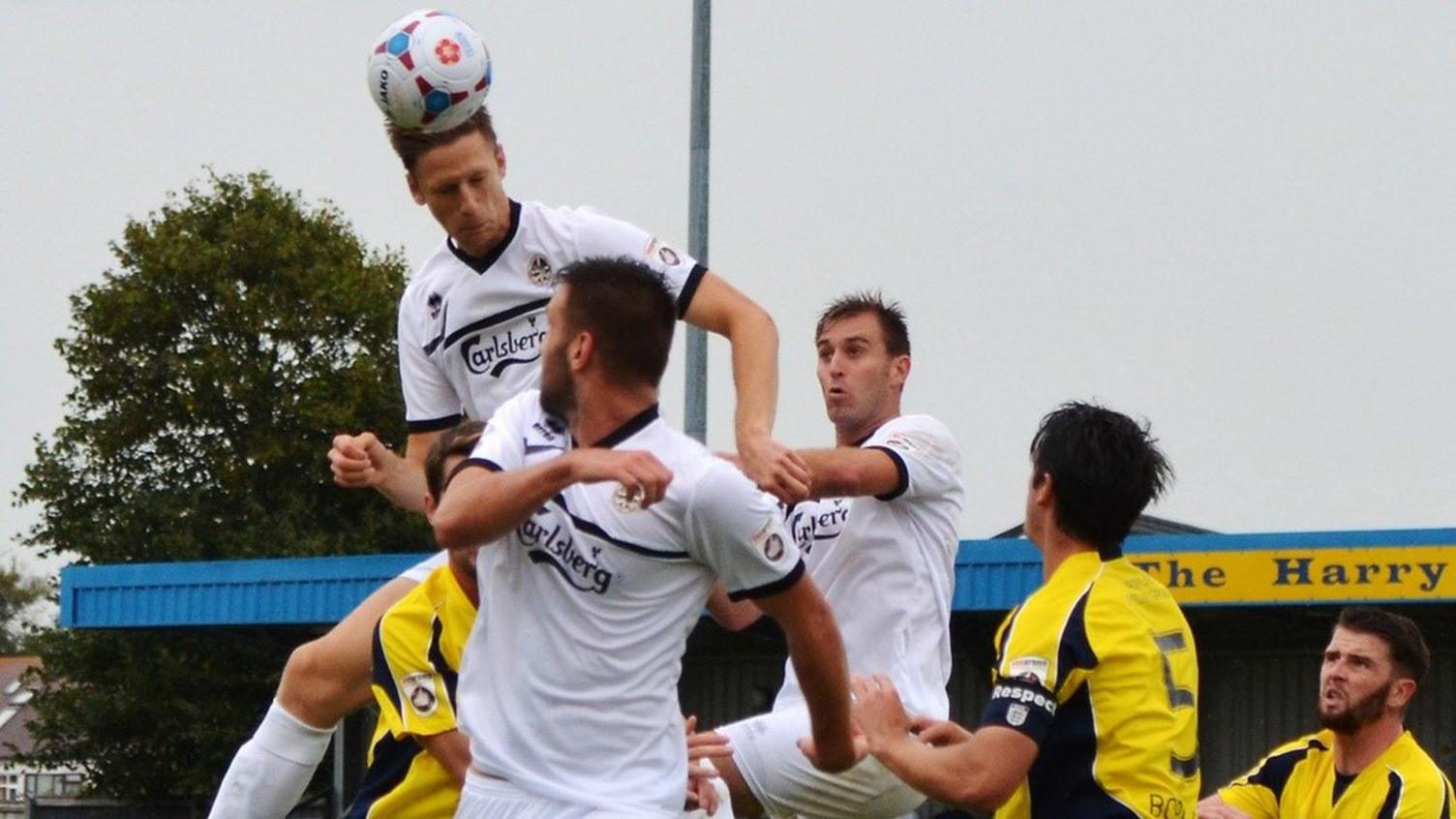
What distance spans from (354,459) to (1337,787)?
12.4 feet

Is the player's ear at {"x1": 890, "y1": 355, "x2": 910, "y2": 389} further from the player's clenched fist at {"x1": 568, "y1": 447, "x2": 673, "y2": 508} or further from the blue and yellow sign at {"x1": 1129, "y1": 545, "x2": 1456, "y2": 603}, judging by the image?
the blue and yellow sign at {"x1": 1129, "y1": 545, "x2": 1456, "y2": 603}

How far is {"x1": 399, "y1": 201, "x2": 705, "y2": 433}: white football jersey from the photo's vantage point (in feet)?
23.3

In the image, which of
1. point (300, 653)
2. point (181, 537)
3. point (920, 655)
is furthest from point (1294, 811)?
point (181, 537)

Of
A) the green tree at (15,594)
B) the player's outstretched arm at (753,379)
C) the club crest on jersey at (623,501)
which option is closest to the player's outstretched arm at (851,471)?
the player's outstretched arm at (753,379)

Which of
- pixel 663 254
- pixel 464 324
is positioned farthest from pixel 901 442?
pixel 464 324

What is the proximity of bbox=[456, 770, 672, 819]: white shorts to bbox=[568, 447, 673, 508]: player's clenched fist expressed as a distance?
760 millimetres

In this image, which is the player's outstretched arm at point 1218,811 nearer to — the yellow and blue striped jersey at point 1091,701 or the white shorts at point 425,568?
the yellow and blue striped jersey at point 1091,701

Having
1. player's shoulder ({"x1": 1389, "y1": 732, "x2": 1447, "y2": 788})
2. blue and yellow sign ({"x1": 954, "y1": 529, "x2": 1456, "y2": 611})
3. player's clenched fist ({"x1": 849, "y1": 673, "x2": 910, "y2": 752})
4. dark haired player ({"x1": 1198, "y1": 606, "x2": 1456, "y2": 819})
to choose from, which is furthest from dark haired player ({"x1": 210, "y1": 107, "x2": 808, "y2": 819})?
blue and yellow sign ({"x1": 954, "y1": 529, "x2": 1456, "y2": 611})

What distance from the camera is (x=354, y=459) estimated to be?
668cm

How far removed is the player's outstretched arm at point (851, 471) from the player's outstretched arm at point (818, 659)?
3.62 feet

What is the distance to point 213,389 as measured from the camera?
4084 cm

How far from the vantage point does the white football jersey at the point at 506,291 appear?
23.3ft

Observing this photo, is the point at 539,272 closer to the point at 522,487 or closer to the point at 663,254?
the point at 663,254

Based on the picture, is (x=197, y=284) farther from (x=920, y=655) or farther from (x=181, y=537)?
(x=920, y=655)
